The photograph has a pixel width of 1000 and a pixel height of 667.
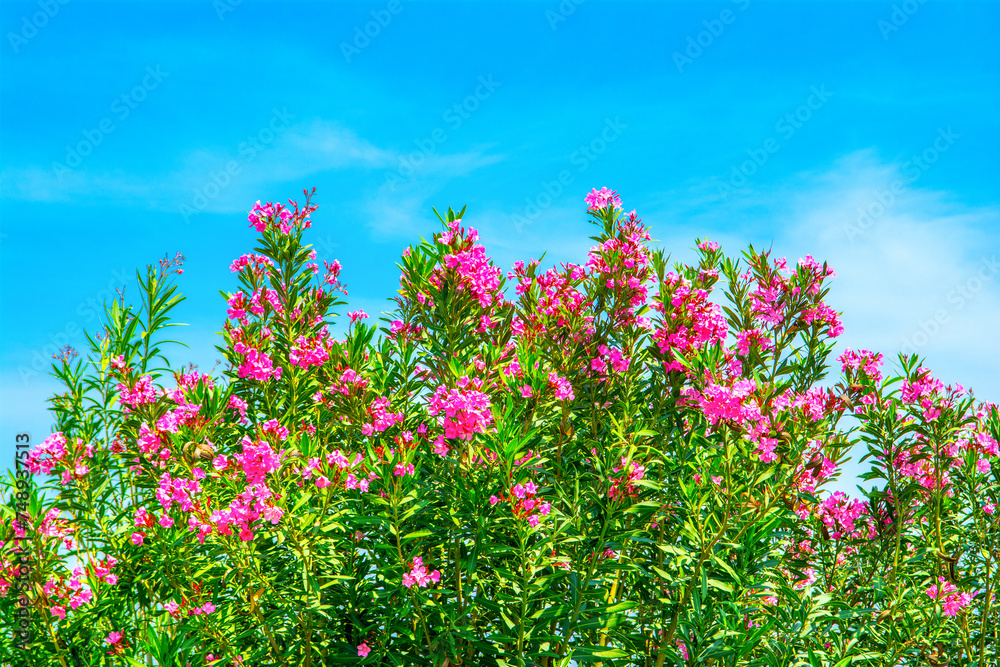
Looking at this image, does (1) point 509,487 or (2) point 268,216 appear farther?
(2) point 268,216

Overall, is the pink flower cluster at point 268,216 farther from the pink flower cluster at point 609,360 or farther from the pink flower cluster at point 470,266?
the pink flower cluster at point 609,360

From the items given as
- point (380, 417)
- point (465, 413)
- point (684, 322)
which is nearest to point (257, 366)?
point (380, 417)

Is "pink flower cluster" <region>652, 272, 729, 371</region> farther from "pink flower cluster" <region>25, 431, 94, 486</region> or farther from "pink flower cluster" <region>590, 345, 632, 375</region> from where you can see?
A: "pink flower cluster" <region>25, 431, 94, 486</region>

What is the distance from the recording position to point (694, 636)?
211 inches

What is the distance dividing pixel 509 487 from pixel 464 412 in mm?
493

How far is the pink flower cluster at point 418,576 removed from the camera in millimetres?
4598

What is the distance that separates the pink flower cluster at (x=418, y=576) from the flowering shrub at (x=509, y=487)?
2 centimetres

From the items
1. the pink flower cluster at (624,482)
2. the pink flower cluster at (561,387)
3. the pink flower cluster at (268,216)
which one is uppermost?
the pink flower cluster at (268,216)

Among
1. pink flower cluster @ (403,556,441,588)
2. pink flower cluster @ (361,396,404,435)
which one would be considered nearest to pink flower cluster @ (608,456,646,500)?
pink flower cluster @ (403,556,441,588)

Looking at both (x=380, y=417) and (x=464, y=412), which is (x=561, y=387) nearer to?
(x=464, y=412)

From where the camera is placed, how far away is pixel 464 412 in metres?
4.59

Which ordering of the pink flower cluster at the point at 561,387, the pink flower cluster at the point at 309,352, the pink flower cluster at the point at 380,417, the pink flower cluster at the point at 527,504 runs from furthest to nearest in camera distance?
the pink flower cluster at the point at 309,352 → the pink flower cluster at the point at 561,387 → the pink flower cluster at the point at 380,417 → the pink flower cluster at the point at 527,504

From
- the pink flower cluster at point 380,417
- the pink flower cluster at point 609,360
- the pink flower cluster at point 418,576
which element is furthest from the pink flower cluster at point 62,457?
the pink flower cluster at point 609,360

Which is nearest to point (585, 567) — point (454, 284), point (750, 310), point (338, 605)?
point (338, 605)
